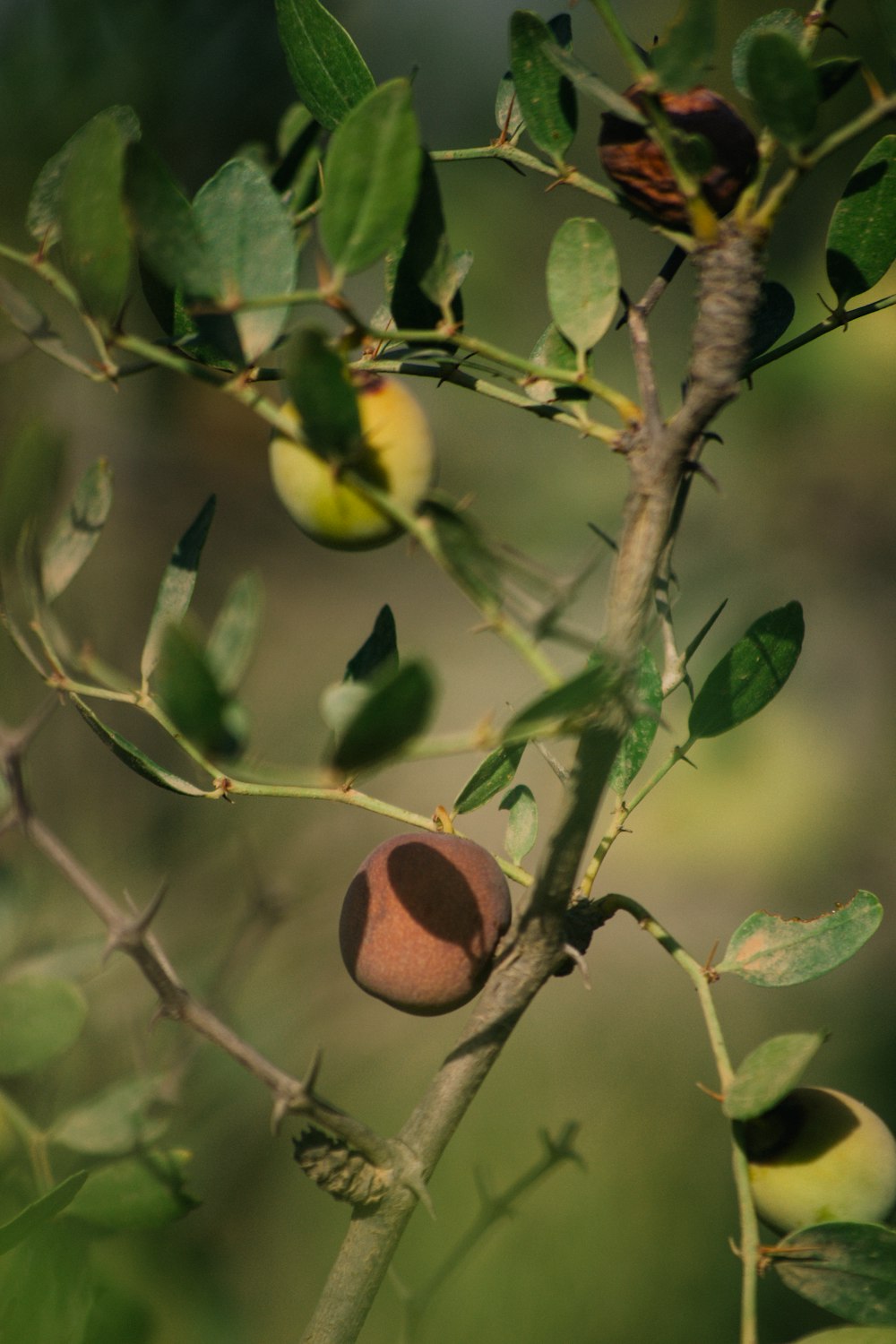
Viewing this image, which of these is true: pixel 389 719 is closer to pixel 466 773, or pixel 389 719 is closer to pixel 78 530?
pixel 78 530

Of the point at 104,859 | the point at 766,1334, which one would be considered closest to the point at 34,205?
the point at 104,859

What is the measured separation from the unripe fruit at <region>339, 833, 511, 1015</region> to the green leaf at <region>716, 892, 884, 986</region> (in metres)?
0.07

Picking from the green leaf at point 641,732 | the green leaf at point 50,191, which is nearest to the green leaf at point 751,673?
the green leaf at point 641,732

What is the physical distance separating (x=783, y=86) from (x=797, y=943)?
0.21 m

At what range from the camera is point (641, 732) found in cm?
32

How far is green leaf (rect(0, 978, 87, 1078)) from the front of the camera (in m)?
0.20

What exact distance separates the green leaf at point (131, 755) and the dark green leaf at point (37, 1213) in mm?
95

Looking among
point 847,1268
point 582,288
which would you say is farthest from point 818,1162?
point 582,288

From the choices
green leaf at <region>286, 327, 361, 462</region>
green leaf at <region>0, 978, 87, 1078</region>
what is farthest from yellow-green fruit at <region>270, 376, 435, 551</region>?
green leaf at <region>0, 978, 87, 1078</region>

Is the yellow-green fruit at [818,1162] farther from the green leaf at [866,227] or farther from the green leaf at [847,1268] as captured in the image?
the green leaf at [866,227]

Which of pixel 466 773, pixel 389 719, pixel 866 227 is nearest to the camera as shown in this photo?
pixel 389 719

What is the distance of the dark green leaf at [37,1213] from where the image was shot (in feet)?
0.66

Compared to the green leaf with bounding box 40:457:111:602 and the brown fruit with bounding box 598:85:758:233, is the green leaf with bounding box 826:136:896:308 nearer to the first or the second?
the brown fruit with bounding box 598:85:758:233

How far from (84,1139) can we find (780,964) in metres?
0.19
